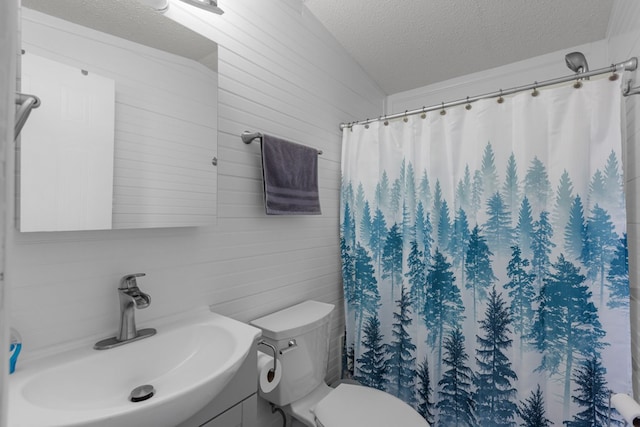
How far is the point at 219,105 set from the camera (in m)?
1.32

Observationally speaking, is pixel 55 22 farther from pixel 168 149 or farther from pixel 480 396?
pixel 480 396

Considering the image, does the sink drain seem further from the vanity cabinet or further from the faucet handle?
the faucet handle

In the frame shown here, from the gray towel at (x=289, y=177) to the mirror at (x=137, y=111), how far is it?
0.28 m

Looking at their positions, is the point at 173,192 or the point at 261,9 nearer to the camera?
the point at 173,192

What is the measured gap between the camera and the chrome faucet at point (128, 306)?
97 cm

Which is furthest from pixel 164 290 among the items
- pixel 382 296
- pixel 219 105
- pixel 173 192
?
pixel 382 296

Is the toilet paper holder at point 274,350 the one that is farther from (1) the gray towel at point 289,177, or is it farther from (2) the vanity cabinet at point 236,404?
(1) the gray towel at point 289,177

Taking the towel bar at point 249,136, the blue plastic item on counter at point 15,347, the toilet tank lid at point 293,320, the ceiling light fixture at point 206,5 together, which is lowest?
the toilet tank lid at point 293,320

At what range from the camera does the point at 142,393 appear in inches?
35.1

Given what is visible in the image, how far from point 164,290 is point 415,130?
60.3 inches

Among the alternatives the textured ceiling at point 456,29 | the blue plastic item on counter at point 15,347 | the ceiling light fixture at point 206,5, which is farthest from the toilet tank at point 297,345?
the textured ceiling at point 456,29

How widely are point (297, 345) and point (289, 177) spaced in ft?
2.61

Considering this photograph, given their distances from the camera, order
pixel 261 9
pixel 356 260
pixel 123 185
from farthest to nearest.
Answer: pixel 356 260 → pixel 261 9 → pixel 123 185

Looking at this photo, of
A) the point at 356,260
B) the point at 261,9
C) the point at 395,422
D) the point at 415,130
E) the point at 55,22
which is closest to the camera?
the point at 55,22
